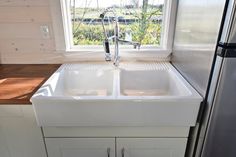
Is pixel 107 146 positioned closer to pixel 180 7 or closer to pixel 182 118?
pixel 182 118

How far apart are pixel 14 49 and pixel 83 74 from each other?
652 millimetres

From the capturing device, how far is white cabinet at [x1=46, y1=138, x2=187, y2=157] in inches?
40.4

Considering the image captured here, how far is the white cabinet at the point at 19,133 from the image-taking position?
1.00 meters

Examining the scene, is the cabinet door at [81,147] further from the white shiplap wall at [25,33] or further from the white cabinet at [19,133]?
the white shiplap wall at [25,33]

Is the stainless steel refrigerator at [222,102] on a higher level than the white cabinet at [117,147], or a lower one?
higher

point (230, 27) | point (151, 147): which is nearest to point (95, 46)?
point (151, 147)

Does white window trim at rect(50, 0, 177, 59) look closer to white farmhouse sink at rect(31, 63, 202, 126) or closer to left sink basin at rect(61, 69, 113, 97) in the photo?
left sink basin at rect(61, 69, 113, 97)

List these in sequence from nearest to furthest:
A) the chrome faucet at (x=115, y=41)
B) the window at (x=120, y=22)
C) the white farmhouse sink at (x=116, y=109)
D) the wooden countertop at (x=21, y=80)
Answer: the white farmhouse sink at (x=116, y=109), the wooden countertop at (x=21, y=80), the chrome faucet at (x=115, y=41), the window at (x=120, y=22)

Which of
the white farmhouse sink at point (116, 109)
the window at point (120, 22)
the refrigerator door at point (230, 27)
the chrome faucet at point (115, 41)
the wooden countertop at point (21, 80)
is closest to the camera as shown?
the refrigerator door at point (230, 27)

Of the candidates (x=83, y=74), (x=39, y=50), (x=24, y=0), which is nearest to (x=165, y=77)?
(x=83, y=74)

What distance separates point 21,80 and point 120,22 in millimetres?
879

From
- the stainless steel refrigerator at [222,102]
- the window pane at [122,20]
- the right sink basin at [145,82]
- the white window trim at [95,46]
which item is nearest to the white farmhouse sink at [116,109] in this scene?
the stainless steel refrigerator at [222,102]

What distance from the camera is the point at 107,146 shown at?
1044mm

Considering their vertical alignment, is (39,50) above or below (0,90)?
above
